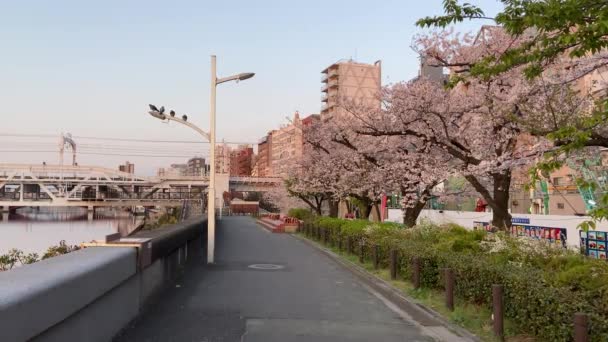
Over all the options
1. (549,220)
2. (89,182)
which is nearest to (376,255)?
(549,220)

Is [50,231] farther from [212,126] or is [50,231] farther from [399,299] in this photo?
[399,299]

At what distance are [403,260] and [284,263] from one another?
225 inches

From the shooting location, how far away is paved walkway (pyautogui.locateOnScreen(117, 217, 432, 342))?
7.19m

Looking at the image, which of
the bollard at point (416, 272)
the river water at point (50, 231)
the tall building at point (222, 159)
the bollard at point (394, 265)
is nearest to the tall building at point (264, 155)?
the tall building at point (222, 159)

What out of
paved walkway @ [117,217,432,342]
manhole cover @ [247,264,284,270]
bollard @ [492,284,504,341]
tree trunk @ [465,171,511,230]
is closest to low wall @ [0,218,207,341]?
paved walkway @ [117,217,432,342]

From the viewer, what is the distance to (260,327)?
7.60m

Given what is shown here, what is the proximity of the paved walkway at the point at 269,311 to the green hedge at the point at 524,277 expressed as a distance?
4.21 feet

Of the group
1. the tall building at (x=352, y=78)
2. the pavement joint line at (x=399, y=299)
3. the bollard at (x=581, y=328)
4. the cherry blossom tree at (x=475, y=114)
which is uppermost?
the tall building at (x=352, y=78)

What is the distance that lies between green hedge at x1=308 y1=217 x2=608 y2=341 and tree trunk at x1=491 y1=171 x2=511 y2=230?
1.15m

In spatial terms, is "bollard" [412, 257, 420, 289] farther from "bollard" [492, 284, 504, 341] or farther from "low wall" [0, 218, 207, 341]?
"low wall" [0, 218, 207, 341]

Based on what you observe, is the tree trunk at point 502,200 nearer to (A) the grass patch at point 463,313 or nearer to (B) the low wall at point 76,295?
(A) the grass patch at point 463,313

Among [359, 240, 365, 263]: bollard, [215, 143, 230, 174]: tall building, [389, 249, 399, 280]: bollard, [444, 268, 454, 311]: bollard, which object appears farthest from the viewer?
[215, 143, 230, 174]: tall building

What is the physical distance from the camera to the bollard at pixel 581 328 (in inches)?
209

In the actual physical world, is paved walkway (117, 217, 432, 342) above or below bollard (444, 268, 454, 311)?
below
